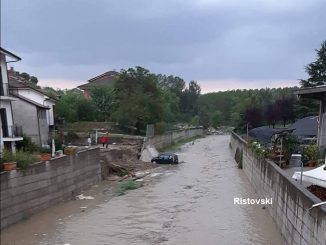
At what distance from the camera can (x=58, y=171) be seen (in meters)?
22.8

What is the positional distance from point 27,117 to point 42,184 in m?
17.2

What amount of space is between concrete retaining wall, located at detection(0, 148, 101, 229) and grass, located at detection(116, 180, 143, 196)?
6.94 ft

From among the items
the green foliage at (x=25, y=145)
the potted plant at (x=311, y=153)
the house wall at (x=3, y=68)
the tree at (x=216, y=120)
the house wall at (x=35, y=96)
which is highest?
the house wall at (x=3, y=68)

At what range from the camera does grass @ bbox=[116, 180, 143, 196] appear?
26359 millimetres

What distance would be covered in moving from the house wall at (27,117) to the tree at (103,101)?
30.7 metres

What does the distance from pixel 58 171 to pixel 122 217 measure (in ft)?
16.8

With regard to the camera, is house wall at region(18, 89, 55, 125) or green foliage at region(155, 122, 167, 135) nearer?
house wall at region(18, 89, 55, 125)

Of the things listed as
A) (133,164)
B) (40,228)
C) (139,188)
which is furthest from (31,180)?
(133,164)

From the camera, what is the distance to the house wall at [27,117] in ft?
117

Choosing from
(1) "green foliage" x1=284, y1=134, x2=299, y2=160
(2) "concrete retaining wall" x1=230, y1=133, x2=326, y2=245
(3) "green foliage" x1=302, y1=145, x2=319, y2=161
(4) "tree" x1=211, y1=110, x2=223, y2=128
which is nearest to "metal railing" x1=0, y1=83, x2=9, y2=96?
(2) "concrete retaining wall" x1=230, y1=133, x2=326, y2=245

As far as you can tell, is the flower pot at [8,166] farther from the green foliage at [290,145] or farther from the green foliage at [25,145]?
the green foliage at [290,145]

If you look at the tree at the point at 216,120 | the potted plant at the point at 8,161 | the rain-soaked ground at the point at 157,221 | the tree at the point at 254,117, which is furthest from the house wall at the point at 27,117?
the tree at the point at 216,120

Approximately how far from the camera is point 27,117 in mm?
36438

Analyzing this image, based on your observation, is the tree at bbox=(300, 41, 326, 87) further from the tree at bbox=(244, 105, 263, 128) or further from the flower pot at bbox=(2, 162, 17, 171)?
the flower pot at bbox=(2, 162, 17, 171)
